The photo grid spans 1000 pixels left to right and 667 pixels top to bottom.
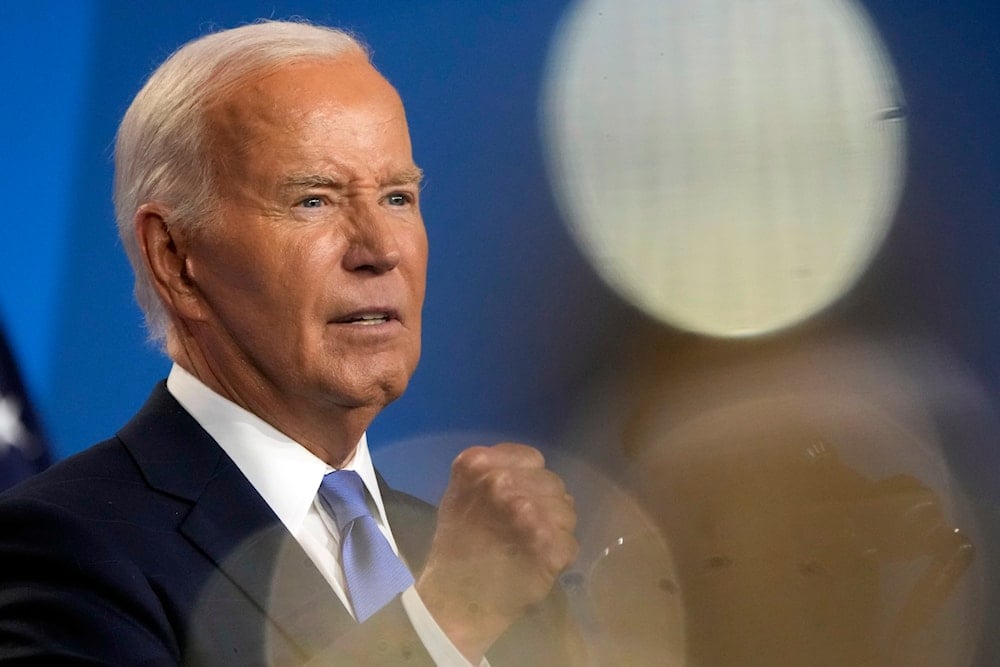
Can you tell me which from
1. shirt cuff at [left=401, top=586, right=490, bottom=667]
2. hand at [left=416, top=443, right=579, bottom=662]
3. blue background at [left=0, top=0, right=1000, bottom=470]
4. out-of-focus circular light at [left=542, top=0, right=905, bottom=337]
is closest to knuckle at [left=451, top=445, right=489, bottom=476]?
hand at [left=416, top=443, right=579, bottom=662]

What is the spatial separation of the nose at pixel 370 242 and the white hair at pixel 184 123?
0.45ft

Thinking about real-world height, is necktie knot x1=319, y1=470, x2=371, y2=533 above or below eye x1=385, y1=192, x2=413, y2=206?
below

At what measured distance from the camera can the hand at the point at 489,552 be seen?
104cm

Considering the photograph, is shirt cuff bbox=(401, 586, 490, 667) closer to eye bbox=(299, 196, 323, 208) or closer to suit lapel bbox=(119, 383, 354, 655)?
suit lapel bbox=(119, 383, 354, 655)

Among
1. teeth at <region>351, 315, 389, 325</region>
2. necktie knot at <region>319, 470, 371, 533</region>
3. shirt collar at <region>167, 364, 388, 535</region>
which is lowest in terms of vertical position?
necktie knot at <region>319, 470, 371, 533</region>

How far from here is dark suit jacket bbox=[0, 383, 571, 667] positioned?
945 mm

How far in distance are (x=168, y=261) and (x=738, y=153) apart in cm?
71

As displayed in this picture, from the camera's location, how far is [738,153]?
1.46 m

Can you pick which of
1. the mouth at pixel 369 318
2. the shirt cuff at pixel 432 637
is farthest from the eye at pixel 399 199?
the shirt cuff at pixel 432 637

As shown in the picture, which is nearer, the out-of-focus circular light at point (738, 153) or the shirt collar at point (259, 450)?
the shirt collar at point (259, 450)

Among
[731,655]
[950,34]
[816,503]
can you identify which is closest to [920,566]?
[816,503]

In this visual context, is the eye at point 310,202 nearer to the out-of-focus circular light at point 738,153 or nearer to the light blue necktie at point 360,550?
the light blue necktie at point 360,550

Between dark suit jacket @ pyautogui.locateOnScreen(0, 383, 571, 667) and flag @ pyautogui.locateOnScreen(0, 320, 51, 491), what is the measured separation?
166 mm

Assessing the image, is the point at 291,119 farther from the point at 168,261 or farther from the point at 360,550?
the point at 360,550
